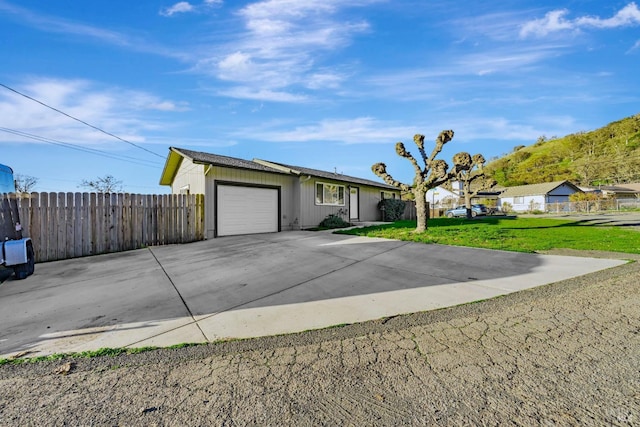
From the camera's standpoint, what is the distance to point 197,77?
38.1ft

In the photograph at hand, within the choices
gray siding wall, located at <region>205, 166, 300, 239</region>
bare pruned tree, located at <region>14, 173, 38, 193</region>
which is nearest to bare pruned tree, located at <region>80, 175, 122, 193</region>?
bare pruned tree, located at <region>14, 173, 38, 193</region>

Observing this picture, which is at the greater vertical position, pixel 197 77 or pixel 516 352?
pixel 197 77

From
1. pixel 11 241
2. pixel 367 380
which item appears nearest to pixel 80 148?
pixel 11 241

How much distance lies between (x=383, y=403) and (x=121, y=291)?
413 centimetres

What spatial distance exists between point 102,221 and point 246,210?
16.0 ft

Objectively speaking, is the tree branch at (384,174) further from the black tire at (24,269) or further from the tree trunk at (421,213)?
the black tire at (24,269)

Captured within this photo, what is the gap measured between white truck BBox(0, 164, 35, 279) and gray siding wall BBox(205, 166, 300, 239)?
4993 mm

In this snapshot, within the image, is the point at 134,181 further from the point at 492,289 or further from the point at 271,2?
the point at 492,289

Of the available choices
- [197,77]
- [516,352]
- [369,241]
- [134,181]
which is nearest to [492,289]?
[516,352]

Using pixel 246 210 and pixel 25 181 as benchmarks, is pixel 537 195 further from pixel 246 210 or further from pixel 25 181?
pixel 25 181

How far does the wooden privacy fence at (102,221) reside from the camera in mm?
6602

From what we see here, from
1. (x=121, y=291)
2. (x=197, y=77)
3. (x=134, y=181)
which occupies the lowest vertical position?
(x=121, y=291)

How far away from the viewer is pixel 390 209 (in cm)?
1967

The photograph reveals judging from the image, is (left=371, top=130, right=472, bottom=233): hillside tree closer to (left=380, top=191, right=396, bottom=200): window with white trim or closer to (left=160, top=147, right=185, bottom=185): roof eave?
(left=380, top=191, right=396, bottom=200): window with white trim
